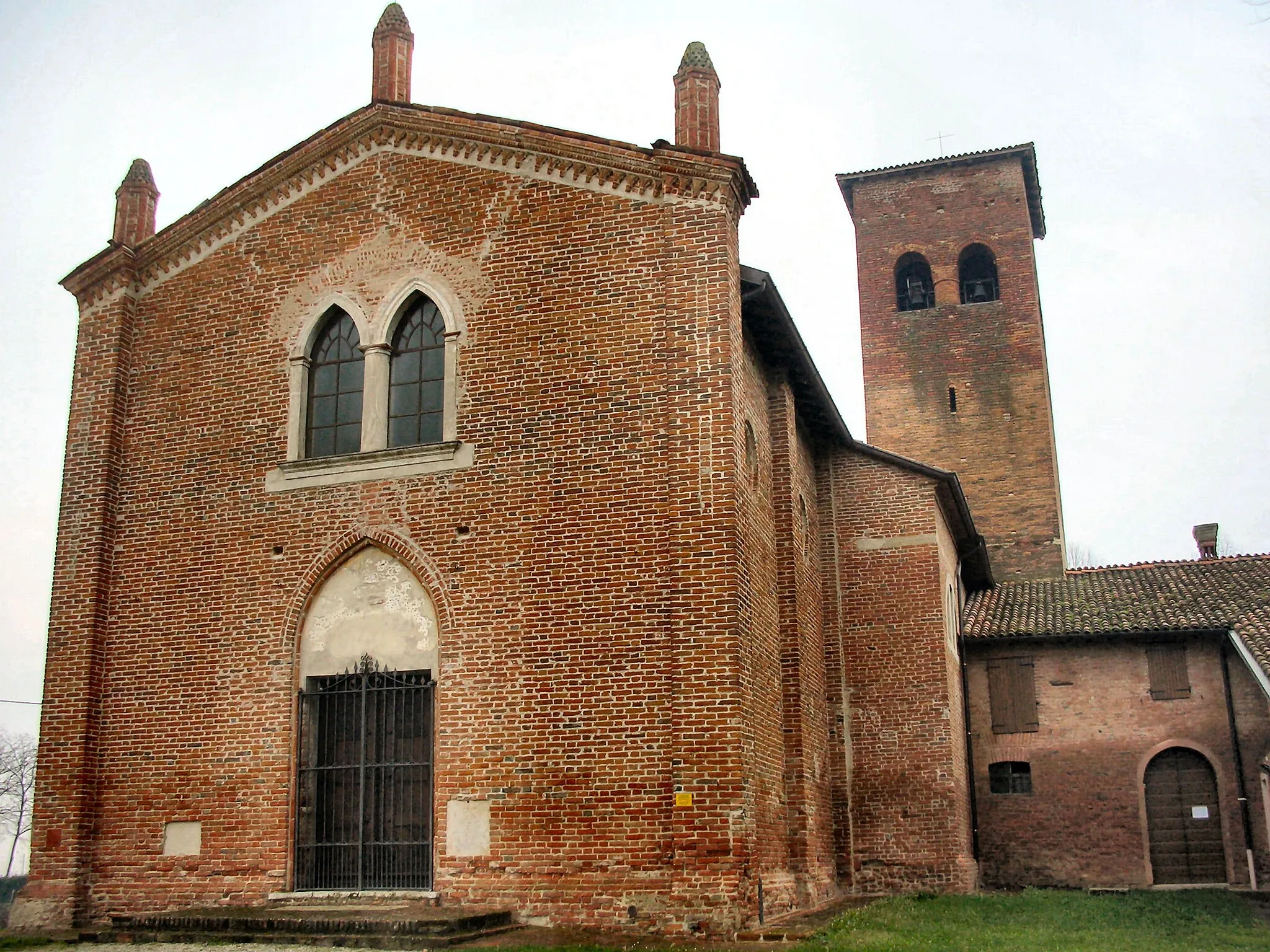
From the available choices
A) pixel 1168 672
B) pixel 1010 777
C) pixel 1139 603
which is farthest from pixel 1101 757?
pixel 1139 603

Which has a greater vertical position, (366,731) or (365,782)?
(366,731)

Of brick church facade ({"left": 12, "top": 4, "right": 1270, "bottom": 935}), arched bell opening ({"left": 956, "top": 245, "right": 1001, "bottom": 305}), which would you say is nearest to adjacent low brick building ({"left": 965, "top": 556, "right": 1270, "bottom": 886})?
brick church facade ({"left": 12, "top": 4, "right": 1270, "bottom": 935})

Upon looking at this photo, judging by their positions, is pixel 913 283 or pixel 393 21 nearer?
pixel 393 21

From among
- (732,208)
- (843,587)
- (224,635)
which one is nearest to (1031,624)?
(843,587)

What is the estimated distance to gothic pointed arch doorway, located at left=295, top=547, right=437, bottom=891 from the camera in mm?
12859

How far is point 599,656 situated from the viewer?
12.5 meters

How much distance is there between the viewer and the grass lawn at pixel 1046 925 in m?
11.2

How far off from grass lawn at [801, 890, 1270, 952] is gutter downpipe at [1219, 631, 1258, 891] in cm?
253

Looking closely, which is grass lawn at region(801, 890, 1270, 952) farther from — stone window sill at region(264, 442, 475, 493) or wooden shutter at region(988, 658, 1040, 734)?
stone window sill at region(264, 442, 475, 493)

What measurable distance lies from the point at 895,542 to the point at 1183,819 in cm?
766

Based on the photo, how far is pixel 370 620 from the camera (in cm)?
1359

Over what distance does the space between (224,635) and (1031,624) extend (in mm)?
15017

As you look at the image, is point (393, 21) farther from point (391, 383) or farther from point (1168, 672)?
point (1168, 672)

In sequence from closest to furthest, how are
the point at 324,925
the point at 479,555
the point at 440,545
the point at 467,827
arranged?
1. the point at 324,925
2. the point at 467,827
3. the point at 479,555
4. the point at 440,545
